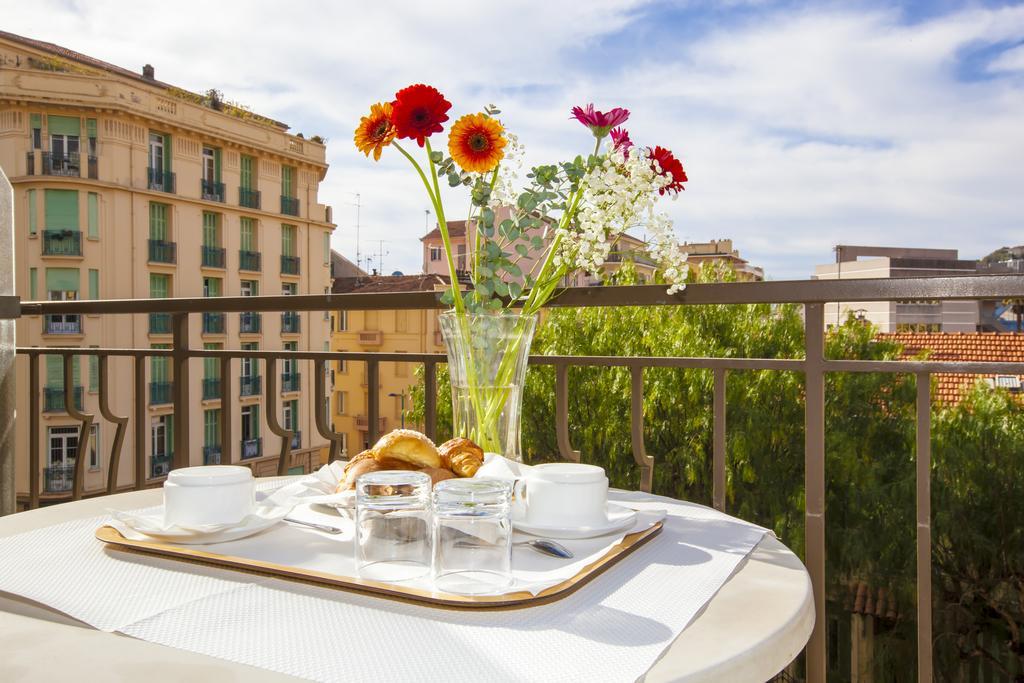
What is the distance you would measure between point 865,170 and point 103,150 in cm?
2409

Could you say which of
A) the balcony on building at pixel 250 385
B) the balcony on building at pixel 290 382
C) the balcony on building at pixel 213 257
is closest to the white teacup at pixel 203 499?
the balcony on building at pixel 213 257

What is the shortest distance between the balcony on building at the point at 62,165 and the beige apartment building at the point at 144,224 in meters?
0.04

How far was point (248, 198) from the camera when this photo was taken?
2316 cm

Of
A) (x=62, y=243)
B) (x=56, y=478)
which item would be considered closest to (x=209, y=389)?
(x=56, y=478)

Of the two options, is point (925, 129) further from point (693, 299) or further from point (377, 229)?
point (693, 299)

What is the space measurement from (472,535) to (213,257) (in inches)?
933

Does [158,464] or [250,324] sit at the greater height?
[250,324]

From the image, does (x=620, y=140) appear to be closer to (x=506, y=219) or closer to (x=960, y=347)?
(x=506, y=219)

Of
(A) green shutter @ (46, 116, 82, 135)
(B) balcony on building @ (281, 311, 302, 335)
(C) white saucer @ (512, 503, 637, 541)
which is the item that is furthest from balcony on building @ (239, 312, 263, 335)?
(C) white saucer @ (512, 503, 637, 541)

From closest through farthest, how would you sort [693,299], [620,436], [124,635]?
[124,635] < [693,299] < [620,436]

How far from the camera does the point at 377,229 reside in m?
31.6

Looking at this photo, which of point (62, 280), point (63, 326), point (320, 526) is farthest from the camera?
point (63, 326)

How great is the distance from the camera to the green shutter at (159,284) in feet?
69.8

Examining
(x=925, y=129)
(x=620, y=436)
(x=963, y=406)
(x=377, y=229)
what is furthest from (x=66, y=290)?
(x=925, y=129)
